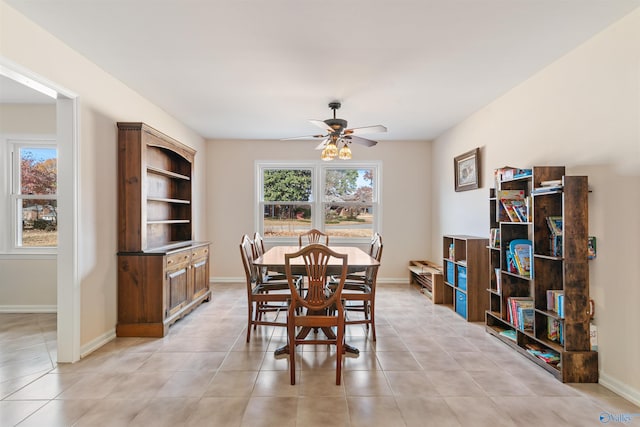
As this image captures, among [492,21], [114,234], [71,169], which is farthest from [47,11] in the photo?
[492,21]

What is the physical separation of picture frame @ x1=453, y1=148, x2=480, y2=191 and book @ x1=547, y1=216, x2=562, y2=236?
4.92 feet

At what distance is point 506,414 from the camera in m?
1.96

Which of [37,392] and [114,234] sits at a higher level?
[114,234]

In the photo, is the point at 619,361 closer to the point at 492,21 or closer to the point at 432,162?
the point at 492,21

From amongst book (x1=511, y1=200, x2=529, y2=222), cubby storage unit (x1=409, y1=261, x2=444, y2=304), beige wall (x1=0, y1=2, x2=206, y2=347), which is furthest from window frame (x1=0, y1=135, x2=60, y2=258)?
book (x1=511, y1=200, x2=529, y2=222)

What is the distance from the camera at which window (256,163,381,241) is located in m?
5.79

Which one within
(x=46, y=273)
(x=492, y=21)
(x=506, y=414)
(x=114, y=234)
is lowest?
(x=506, y=414)

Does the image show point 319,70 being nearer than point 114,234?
Yes

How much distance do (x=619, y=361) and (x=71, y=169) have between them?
14.2ft

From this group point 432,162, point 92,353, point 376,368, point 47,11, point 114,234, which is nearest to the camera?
point 47,11

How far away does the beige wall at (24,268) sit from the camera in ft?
13.0

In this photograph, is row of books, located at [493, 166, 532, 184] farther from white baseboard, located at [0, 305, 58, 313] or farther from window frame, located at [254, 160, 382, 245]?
white baseboard, located at [0, 305, 58, 313]

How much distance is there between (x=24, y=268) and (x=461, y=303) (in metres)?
5.37

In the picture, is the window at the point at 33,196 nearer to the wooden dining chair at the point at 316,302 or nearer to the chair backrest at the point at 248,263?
the chair backrest at the point at 248,263
